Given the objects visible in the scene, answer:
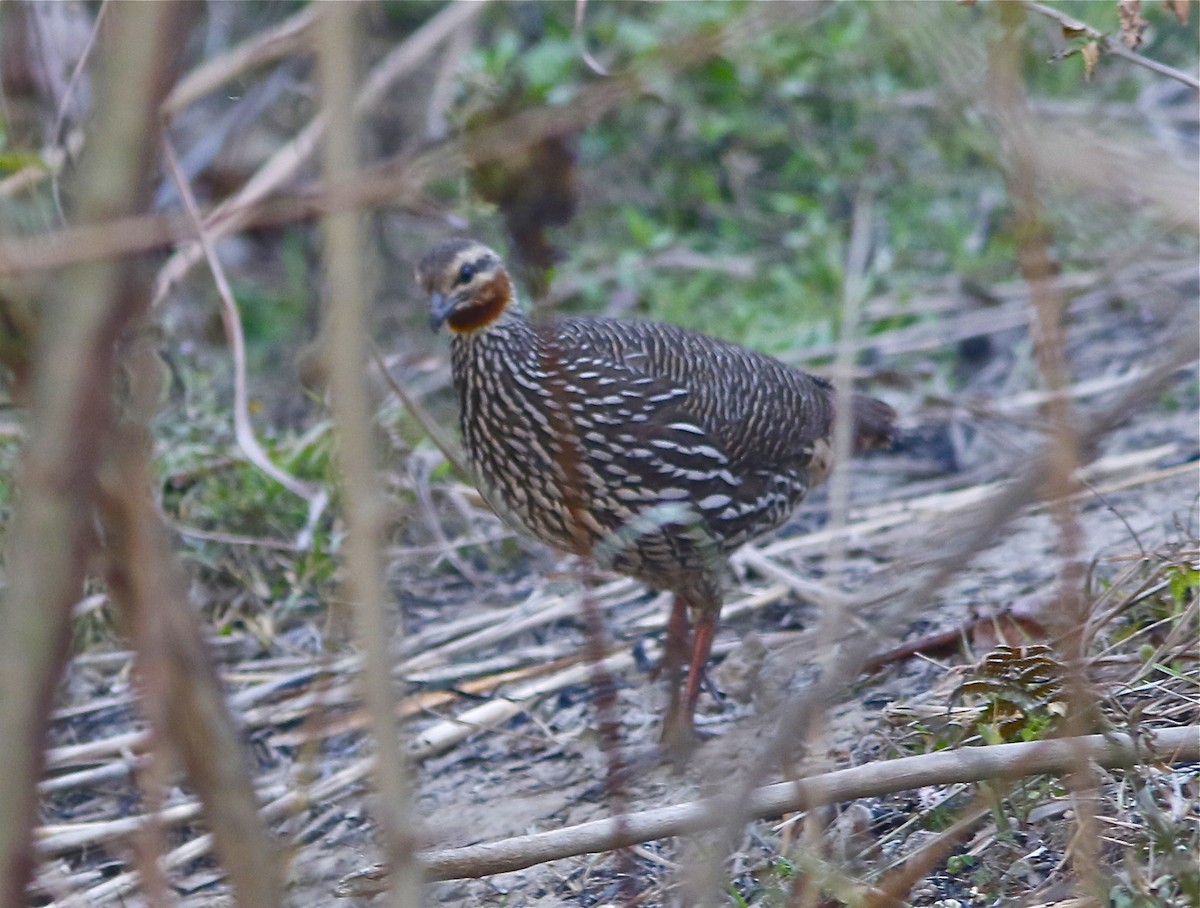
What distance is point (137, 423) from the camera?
1280 millimetres

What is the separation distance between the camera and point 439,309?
3514 mm

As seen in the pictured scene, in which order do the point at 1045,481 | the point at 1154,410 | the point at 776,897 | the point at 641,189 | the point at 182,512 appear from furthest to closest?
1. the point at 641,189
2. the point at 1154,410
3. the point at 182,512
4. the point at 776,897
5. the point at 1045,481

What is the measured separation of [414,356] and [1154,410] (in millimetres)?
2577

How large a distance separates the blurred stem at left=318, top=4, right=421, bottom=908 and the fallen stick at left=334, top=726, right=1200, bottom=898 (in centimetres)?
85

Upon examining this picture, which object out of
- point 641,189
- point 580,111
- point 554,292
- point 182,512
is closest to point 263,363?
point 554,292

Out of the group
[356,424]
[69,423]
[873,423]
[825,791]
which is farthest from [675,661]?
[69,423]

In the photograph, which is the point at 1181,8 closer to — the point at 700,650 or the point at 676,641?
the point at 700,650

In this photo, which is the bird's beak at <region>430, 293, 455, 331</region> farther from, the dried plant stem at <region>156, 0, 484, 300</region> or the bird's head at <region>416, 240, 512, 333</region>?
the dried plant stem at <region>156, 0, 484, 300</region>

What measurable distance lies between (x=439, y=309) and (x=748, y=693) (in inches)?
81.2

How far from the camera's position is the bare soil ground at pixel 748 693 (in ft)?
7.77

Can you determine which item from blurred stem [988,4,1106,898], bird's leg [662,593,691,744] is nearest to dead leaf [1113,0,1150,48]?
blurred stem [988,4,1106,898]

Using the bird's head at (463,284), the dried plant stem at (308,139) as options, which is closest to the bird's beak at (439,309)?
the bird's head at (463,284)

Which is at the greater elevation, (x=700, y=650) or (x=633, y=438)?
(x=633, y=438)

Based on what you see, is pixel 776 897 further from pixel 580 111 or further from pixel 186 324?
pixel 186 324
